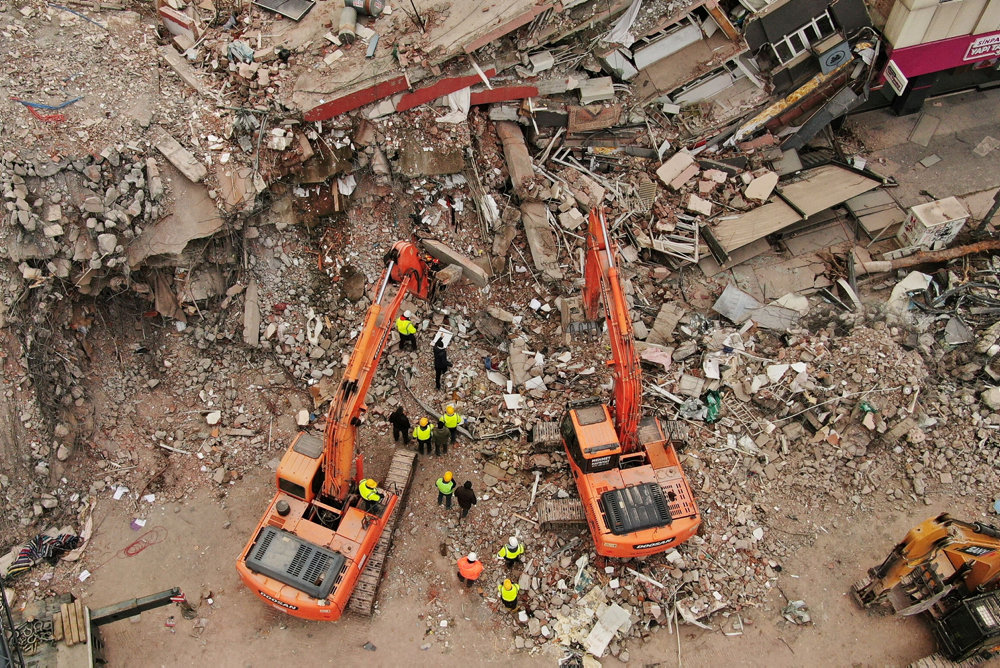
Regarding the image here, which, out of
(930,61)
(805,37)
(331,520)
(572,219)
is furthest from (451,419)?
(930,61)

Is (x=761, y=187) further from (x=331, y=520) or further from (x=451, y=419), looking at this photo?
(x=331, y=520)

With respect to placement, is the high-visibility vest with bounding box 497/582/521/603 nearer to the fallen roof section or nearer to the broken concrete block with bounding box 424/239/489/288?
the broken concrete block with bounding box 424/239/489/288

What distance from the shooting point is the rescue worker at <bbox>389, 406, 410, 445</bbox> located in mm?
12688

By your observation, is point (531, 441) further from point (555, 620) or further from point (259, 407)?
point (259, 407)

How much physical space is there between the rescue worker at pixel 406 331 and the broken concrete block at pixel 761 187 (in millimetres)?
7888

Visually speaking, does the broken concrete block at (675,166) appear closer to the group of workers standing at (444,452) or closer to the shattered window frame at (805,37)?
the shattered window frame at (805,37)

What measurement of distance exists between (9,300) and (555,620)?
411 inches

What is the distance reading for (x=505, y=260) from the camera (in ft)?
47.4

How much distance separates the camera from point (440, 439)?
12805 mm

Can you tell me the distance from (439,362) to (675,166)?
268 inches

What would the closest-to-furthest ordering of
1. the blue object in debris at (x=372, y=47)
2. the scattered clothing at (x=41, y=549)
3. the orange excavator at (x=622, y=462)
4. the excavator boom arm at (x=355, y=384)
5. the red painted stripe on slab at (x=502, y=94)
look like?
the excavator boom arm at (x=355, y=384) → the orange excavator at (x=622, y=462) → the scattered clothing at (x=41, y=549) → the blue object in debris at (x=372, y=47) → the red painted stripe on slab at (x=502, y=94)

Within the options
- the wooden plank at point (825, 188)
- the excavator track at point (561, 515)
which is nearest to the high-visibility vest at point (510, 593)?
the excavator track at point (561, 515)

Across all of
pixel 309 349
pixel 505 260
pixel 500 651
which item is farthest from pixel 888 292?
pixel 309 349

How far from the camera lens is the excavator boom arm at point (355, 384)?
1066 cm
